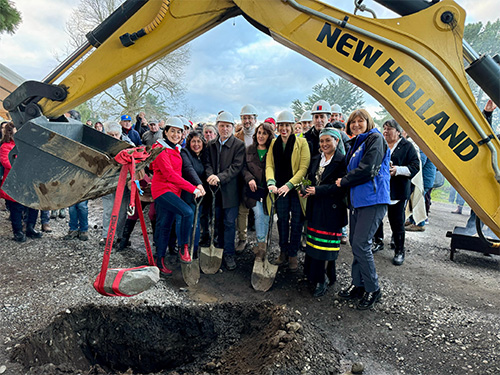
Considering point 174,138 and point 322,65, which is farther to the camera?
point 174,138

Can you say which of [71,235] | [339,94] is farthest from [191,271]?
[339,94]

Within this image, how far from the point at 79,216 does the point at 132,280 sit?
365cm

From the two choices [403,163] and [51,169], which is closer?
→ [51,169]

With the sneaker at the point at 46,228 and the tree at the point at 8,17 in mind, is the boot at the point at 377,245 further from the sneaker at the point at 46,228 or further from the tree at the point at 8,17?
the tree at the point at 8,17

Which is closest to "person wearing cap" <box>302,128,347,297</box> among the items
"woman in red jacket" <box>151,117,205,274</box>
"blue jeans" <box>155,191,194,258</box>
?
"woman in red jacket" <box>151,117,205,274</box>

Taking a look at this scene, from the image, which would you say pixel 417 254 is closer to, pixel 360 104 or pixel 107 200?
pixel 107 200

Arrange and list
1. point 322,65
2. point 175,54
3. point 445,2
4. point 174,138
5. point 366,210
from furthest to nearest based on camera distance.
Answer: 1. point 175,54
2. point 174,138
3. point 366,210
4. point 322,65
5. point 445,2

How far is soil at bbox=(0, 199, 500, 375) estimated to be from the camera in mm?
2826

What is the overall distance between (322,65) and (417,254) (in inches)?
175

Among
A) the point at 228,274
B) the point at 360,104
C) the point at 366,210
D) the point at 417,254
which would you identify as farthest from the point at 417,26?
the point at 360,104

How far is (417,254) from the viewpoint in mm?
5559

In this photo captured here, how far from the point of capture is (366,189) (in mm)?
3463

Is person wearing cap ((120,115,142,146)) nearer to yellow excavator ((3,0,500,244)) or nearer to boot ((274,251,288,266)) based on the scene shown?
boot ((274,251,288,266))

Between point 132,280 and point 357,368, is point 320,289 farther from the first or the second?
point 132,280
